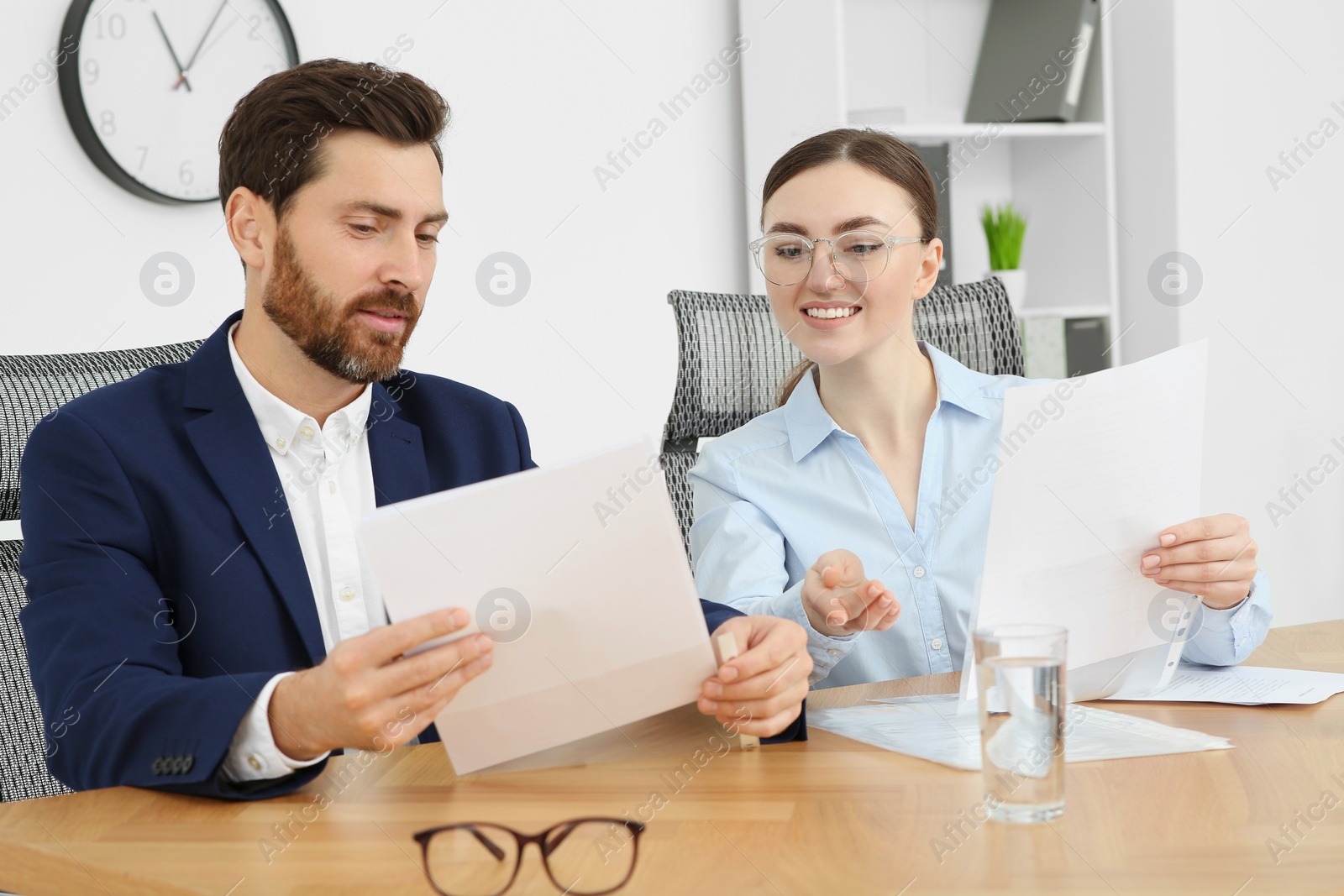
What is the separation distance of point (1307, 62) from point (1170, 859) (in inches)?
125

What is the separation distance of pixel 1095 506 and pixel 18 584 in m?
1.15

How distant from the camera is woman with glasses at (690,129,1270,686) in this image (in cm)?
151

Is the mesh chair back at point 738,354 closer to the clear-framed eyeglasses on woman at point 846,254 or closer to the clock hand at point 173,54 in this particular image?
the clear-framed eyeglasses on woman at point 846,254

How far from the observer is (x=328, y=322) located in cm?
139

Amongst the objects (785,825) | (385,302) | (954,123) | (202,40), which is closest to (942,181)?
(954,123)

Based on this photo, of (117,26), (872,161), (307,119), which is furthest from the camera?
(117,26)

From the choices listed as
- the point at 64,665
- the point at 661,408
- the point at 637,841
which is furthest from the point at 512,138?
the point at 637,841

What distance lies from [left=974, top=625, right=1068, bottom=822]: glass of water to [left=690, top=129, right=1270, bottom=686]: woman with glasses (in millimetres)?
533

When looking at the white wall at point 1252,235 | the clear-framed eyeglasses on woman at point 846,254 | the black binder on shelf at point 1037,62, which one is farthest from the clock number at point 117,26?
the white wall at point 1252,235

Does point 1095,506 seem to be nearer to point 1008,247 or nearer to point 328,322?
Answer: point 328,322

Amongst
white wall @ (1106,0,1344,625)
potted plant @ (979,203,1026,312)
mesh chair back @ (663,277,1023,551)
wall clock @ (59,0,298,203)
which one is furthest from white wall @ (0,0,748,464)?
white wall @ (1106,0,1344,625)

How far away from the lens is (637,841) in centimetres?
83

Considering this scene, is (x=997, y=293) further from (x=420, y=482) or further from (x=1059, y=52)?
(x=1059, y=52)

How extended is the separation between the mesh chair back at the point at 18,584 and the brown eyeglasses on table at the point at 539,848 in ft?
2.29
